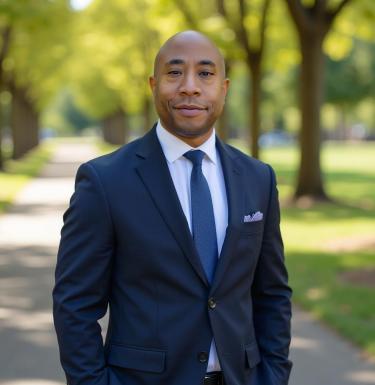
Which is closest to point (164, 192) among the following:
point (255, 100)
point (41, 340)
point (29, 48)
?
point (41, 340)

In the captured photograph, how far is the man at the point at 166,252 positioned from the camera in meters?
2.47

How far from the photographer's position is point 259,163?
9.30ft

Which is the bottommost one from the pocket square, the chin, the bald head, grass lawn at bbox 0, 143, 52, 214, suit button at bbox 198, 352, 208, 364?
grass lawn at bbox 0, 143, 52, 214

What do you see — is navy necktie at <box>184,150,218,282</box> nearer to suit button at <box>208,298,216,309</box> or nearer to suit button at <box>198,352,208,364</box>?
suit button at <box>208,298,216,309</box>

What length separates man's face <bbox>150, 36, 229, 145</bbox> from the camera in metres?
2.52

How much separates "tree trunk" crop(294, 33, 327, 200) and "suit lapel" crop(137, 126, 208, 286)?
52.9ft

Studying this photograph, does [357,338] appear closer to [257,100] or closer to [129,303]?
[129,303]

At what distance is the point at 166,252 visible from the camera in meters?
2.46

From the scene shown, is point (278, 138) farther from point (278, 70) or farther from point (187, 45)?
point (187, 45)

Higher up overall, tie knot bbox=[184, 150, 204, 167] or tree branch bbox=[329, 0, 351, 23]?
tree branch bbox=[329, 0, 351, 23]

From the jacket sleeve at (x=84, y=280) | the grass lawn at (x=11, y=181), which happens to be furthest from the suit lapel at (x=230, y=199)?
the grass lawn at (x=11, y=181)

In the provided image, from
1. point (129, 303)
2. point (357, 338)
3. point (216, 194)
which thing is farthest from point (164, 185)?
point (357, 338)

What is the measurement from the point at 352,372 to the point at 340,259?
5.13 m

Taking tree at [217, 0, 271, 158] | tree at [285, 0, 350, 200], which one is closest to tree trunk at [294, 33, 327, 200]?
tree at [285, 0, 350, 200]
